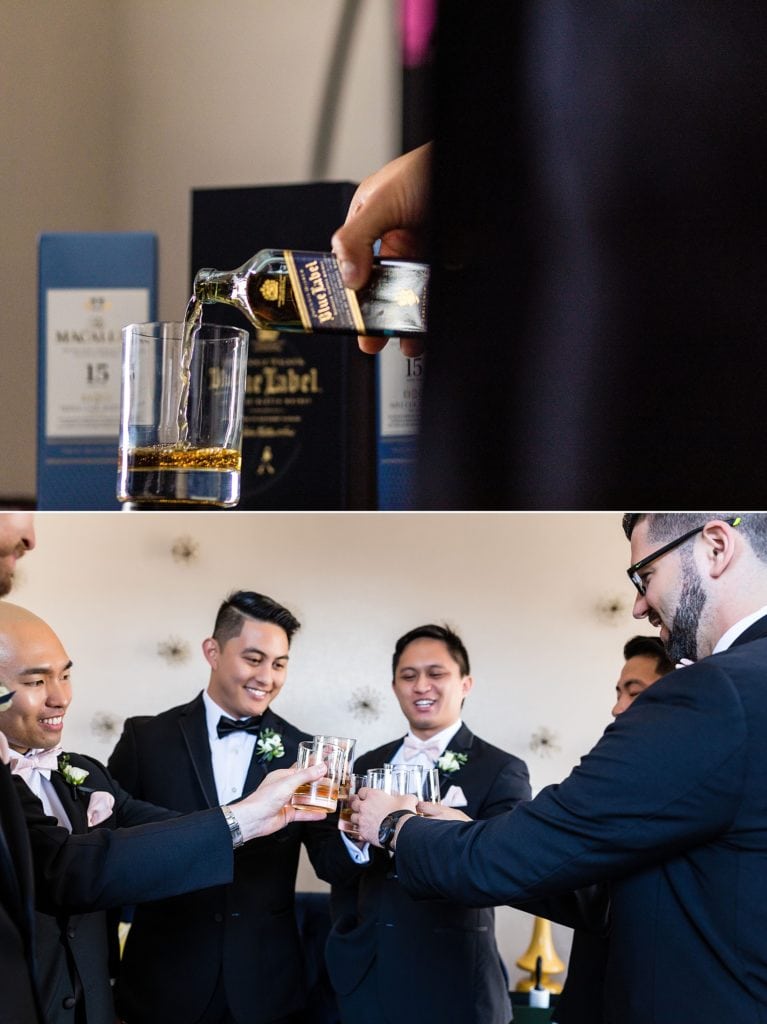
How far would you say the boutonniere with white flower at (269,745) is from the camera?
1.21m

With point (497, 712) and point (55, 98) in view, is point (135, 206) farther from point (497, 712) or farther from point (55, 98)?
point (497, 712)

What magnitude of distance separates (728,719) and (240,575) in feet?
1.58

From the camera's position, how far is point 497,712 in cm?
120

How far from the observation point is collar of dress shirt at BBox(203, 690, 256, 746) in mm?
1216

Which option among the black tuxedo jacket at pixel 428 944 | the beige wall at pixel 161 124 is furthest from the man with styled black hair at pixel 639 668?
the beige wall at pixel 161 124

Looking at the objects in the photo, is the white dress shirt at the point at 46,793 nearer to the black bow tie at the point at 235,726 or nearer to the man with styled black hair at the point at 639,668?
the black bow tie at the point at 235,726

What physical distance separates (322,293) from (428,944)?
66cm

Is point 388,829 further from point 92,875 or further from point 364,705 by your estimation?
point 92,875

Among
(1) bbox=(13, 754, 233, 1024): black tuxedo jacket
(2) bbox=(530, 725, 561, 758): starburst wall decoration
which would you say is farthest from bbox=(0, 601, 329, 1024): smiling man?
(2) bbox=(530, 725, 561, 758): starburst wall decoration

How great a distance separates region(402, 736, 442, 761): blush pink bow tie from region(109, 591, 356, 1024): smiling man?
0.10m

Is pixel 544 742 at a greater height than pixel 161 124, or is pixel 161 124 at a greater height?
pixel 161 124

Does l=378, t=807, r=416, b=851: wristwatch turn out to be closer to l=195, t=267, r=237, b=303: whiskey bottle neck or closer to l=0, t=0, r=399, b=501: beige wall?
l=195, t=267, r=237, b=303: whiskey bottle neck

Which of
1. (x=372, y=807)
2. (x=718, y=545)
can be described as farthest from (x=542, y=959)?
(x=718, y=545)

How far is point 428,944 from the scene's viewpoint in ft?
3.84
